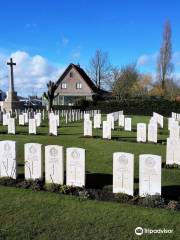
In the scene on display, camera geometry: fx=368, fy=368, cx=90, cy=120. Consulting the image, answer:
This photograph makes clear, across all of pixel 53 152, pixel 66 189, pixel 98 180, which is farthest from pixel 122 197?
pixel 53 152

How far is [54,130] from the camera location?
60.4ft

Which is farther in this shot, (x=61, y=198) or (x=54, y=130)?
(x=54, y=130)

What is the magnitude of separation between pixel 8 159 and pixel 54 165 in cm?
123

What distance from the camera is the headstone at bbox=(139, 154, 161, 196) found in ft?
23.2

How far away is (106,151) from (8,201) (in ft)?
20.7

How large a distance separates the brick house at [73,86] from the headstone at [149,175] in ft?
171

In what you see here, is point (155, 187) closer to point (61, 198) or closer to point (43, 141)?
point (61, 198)

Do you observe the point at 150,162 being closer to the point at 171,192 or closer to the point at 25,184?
the point at 171,192

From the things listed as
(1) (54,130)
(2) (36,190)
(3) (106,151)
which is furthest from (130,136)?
(2) (36,190)

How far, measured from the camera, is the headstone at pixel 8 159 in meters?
8.52

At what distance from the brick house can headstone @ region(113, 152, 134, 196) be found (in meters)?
52.0

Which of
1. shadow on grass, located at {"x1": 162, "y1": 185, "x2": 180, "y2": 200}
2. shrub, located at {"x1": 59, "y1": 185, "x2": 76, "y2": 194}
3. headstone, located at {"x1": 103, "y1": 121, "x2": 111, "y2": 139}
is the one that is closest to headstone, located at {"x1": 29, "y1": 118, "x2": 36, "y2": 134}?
headstone, located at {"x1": 103, "y1": 121, "x2": 111, "y2": 139}

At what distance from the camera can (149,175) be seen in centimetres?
717

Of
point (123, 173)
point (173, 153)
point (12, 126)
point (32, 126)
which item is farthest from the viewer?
point (12, 126)
